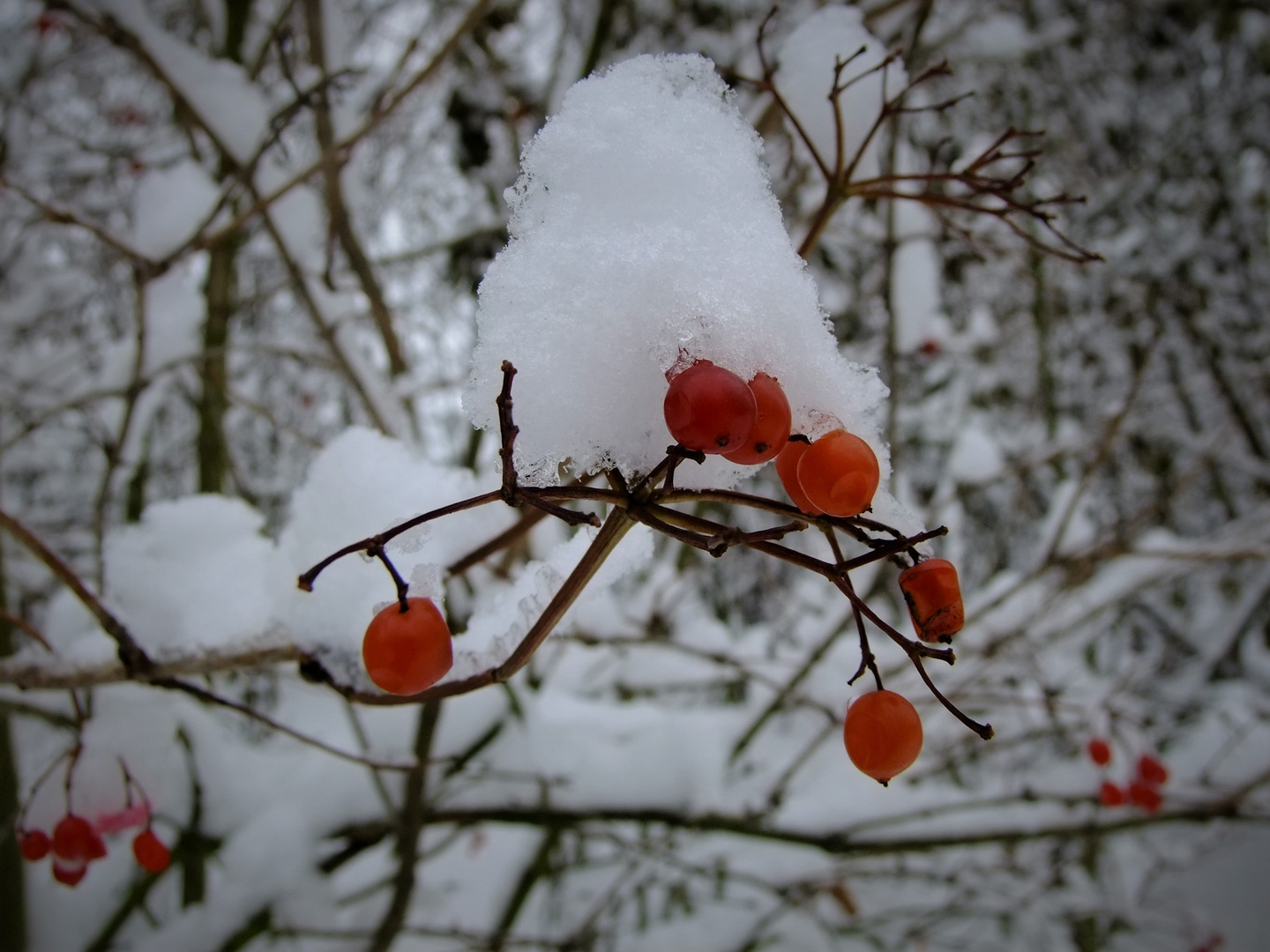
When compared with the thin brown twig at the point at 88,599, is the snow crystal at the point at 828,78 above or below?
above

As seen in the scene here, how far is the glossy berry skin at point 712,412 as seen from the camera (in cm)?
51

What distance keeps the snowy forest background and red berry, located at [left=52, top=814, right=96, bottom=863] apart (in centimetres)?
7

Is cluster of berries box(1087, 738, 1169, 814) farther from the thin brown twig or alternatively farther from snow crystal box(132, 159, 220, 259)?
snow crystal box(132, 159, 220, 259)

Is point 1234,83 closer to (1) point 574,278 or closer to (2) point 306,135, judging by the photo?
(2) point 306,135

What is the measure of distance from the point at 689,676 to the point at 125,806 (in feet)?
6.15

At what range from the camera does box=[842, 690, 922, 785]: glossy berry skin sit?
Answer: 24.4 inches

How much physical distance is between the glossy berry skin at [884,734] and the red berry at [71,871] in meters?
1.17

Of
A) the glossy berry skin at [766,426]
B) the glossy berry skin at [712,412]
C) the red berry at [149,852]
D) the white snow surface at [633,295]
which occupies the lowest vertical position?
the red berry at [149,852]

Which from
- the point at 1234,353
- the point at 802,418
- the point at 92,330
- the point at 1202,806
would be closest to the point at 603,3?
the point at 802,418

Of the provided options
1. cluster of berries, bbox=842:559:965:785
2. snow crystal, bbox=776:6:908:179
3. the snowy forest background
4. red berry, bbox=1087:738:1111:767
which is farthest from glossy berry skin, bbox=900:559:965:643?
red berry, bbox=1087:738:1111:767

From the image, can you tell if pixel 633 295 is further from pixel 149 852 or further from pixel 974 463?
pixel 974 463

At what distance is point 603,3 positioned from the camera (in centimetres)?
226

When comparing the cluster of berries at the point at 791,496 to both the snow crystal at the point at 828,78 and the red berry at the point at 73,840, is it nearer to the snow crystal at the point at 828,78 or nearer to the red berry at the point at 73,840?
the snow crystal at the point at 828,78

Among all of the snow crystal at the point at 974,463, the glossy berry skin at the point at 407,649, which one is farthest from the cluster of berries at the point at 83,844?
the snow crystal at the point at 974,463
